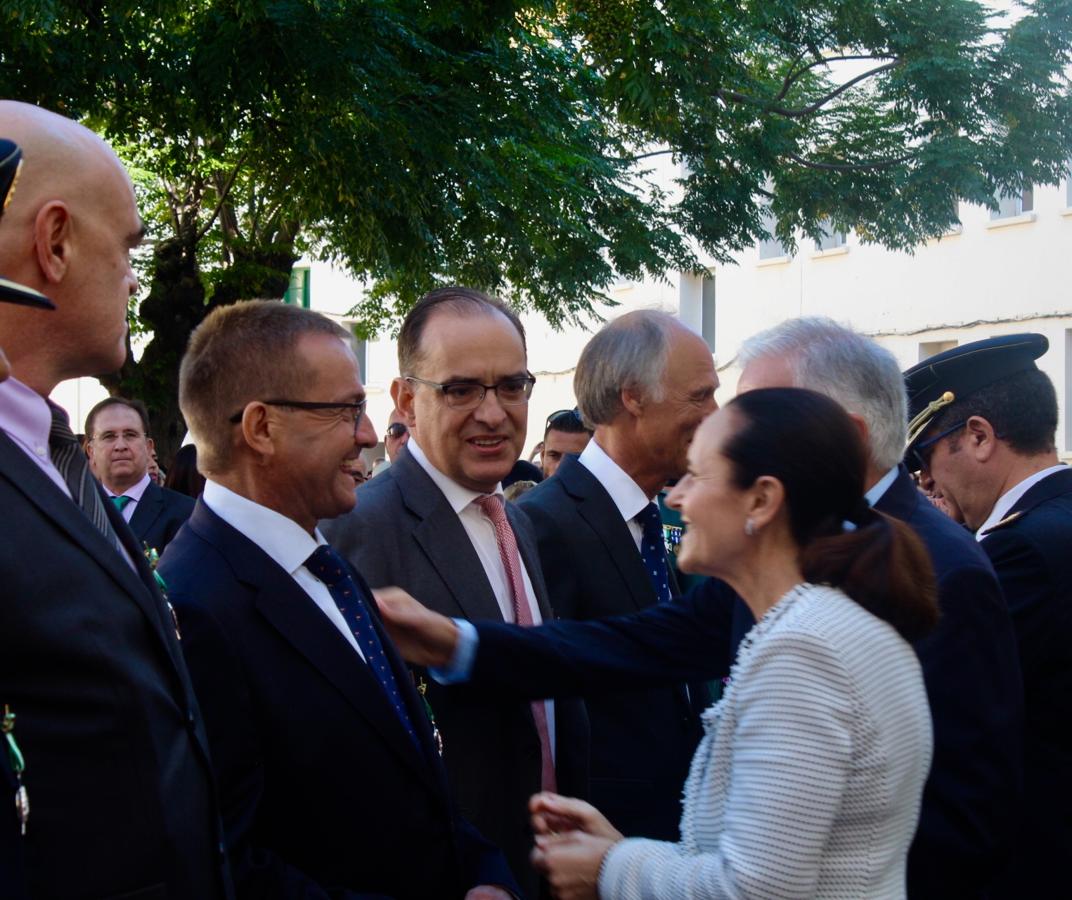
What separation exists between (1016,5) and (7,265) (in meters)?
15.5

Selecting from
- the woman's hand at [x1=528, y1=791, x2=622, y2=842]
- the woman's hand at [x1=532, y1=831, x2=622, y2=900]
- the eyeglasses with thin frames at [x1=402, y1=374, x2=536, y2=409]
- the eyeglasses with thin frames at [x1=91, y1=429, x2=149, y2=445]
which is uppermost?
the eyeglasses with thin frames at [x1=91, y1=429, x2=149, y2=445]

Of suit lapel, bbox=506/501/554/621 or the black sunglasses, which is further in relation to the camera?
the black sunglasses

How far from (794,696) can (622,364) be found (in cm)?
219

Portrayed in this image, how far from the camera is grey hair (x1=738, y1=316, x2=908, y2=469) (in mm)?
2914

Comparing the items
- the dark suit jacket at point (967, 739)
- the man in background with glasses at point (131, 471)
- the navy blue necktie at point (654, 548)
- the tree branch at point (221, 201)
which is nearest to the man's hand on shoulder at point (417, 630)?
the dark suit jacket at point (967, 739)

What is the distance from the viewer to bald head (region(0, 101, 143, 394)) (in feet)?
6.82

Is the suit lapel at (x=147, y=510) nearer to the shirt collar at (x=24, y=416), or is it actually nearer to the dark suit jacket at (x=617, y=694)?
the dark suit jacket at (x=617, y=694)

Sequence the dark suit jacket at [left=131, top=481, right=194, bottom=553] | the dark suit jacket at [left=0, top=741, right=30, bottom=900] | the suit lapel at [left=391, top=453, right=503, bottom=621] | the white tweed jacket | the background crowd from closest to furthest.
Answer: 1. the dark suit jacket at [left=0, top=741, right=30, bottom=900]
2. the background crowd
3. the white tweed jacket
4. the suit lapel at [left=391, top=453, right=503, bottom=621]
5. the dark suit jacket at [left=131, top=481, right=194, bottom=553]

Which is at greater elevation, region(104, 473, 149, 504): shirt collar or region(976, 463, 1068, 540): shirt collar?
region(104, 473, 149, 504): shirt collar

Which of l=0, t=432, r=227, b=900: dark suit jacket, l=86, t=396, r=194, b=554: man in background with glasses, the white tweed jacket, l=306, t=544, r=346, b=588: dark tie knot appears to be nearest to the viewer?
l=0, t=432, r=227, b=900: dark suit jacket

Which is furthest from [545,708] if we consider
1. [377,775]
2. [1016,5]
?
[1016,5]

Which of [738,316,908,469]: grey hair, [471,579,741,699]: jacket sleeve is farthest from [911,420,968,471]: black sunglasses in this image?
[471,579,741,699]: jacket sleeve

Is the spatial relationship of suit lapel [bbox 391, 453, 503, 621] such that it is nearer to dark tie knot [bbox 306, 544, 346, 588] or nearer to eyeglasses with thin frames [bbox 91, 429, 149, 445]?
dark tie knot [bbox 306, 544, 346, 588]

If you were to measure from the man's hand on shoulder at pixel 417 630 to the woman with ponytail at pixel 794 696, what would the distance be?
636 mm
